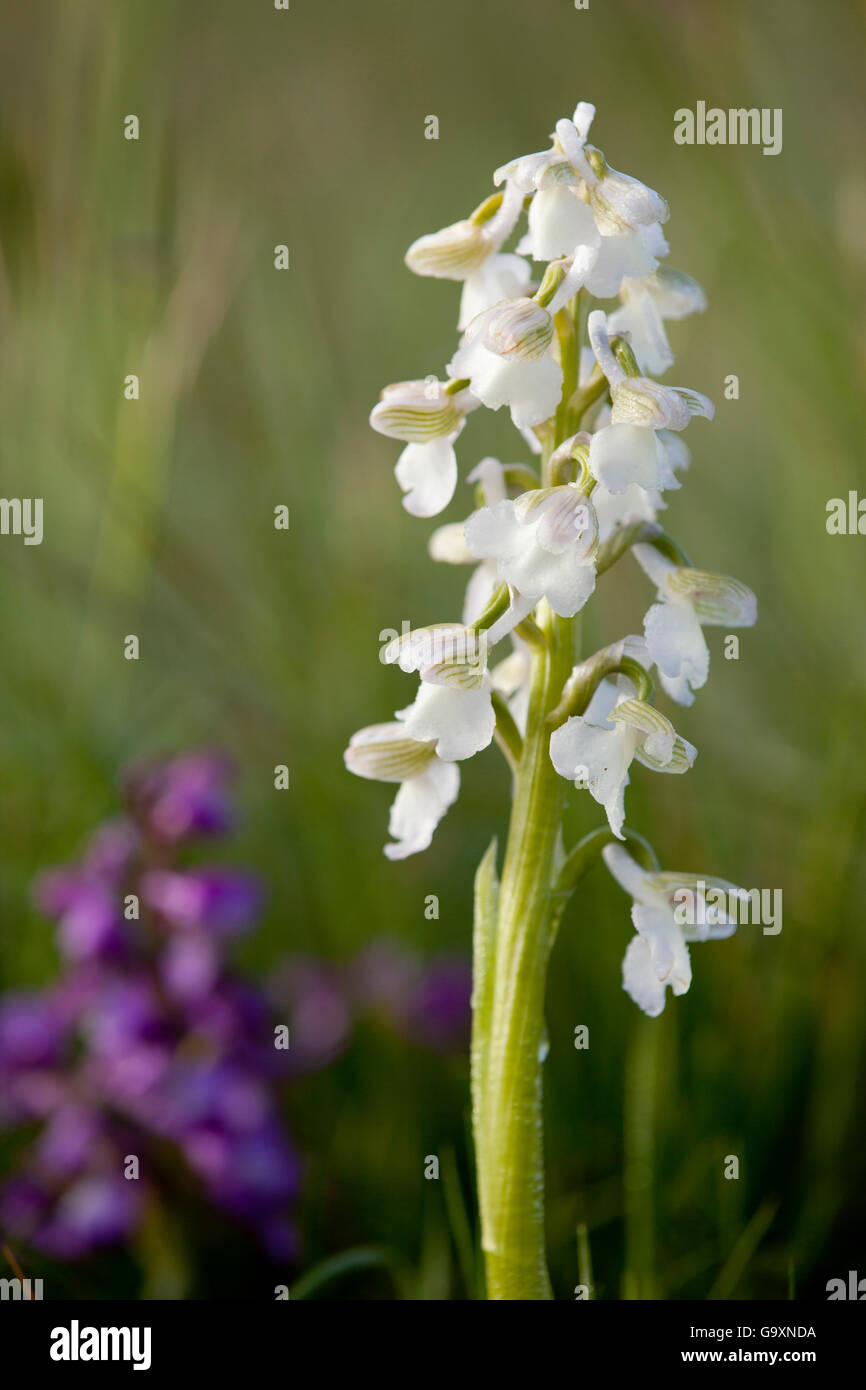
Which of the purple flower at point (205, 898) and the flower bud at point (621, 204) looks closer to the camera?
the flower bud at point (621, 204)

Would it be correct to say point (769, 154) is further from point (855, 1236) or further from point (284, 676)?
point (855, 1236)

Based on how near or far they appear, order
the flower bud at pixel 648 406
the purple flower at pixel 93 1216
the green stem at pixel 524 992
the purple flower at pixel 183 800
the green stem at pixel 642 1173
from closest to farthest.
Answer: the flower bud at pixel 648 406, the green stem at pixel 524 992, the green stem at pixel 642 1173, the purple flower at pixel 93 1216, the purple flower at pixel 183 800

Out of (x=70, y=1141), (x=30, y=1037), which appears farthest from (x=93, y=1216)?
(x=30, y=1037)

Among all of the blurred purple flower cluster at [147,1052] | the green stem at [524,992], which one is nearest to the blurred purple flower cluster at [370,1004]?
the blurred purple flower cluster at [147,1052]

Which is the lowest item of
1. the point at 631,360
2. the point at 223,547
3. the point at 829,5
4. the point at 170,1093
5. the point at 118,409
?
the point at 170,1093

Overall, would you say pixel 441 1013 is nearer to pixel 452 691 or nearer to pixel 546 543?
pixel 452 691

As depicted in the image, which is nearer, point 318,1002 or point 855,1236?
point 855,1236

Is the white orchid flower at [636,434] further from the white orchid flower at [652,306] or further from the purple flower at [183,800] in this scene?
the purple flower at [183,800]

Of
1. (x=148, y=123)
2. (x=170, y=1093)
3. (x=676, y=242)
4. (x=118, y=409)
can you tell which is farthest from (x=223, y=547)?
(x=170, y=1093)
